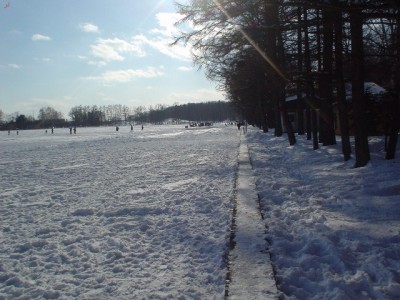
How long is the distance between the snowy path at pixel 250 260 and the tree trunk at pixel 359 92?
4181mm

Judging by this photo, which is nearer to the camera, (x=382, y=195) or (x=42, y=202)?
(x=382, y=195)

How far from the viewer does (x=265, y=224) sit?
6.25 m

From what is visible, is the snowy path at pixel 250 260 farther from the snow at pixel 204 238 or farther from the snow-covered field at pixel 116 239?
the snow-covered field at pixel 116 239

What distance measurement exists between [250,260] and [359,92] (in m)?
6.74

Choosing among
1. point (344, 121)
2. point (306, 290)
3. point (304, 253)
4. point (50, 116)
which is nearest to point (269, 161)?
point (344, 121)

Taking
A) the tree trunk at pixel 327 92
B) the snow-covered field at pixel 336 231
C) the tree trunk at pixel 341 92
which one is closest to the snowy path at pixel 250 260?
the snow-covered field at pixel 336 231

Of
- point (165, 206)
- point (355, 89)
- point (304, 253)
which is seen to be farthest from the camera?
point (355, 89)

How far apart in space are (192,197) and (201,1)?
13.6 ft

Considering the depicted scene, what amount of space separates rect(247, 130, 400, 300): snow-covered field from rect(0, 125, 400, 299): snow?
0.02m

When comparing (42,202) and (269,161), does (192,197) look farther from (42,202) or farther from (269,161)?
(269,161)

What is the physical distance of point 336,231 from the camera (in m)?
5.54

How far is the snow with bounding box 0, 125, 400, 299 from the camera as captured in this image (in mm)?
4105

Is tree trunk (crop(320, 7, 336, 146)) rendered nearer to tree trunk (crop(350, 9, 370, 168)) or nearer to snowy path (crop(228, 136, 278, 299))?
tree trunk (crop(350, 9, 370, 168))

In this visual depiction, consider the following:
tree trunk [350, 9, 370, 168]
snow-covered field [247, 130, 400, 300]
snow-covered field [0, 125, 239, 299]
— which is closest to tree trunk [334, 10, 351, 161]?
tree trunk [350, 9, 370, 168]
